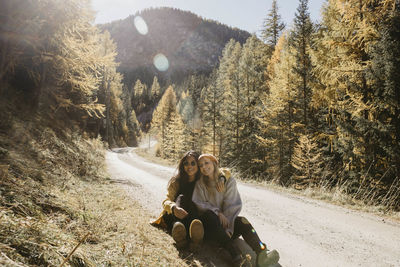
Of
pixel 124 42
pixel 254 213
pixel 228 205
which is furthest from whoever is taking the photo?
pixel 124 42

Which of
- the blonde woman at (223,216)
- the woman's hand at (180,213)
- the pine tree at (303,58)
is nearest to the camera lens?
the blonde woman at (223,216)

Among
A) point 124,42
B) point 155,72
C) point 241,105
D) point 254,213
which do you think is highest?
point 124,42

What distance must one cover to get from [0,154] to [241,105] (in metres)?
16.6

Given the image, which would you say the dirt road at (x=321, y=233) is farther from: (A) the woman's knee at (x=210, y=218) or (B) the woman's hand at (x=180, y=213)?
(B) the woman's hand at (x=180, y=213)

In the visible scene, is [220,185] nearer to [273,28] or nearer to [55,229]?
[55,229]

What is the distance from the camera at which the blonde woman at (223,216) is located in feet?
9.15

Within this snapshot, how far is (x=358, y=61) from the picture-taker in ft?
27.2

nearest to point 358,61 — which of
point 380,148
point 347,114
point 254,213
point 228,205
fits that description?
point 347,114

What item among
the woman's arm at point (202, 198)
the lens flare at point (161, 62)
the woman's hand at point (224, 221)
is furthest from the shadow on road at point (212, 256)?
the lens flare at point (161, 62)

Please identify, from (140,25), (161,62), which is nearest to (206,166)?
(161,62)

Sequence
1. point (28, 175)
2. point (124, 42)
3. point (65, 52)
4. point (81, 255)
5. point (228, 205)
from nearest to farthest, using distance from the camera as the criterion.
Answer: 1. point (81, 255)
2. point (228, 205)
3. point (28, 175)
4. point (65, 52)
5. point (124, 42)

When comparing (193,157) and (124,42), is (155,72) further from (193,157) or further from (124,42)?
(193,157)

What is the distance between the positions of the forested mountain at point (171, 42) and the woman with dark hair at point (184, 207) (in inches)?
5972

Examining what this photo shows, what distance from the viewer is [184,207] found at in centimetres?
340
